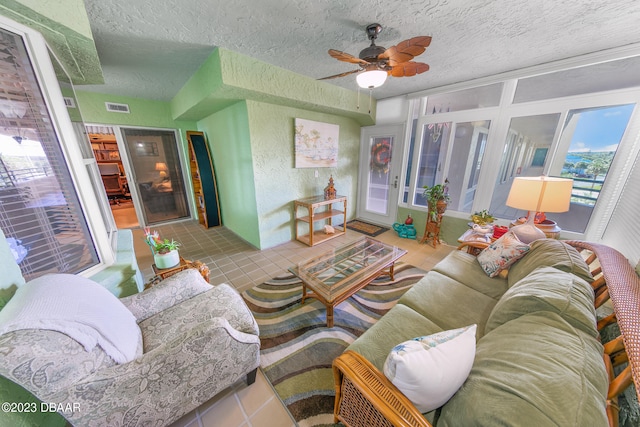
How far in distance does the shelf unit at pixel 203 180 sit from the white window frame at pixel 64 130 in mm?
2236

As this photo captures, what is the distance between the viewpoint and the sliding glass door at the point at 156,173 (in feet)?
12.5

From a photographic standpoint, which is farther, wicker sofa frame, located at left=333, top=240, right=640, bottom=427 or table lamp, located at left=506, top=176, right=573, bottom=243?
table lamp, located at left=506, top=176, right=573, bottom=243

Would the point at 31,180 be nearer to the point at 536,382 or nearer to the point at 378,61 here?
the point at 378,61

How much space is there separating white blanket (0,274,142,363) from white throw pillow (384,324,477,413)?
1212 mm

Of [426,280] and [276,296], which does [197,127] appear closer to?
[276,296]

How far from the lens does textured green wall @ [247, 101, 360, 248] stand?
273cm

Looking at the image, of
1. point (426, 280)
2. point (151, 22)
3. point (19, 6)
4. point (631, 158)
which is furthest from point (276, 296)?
point (631, 158)

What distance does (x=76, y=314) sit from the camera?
871 millimetres

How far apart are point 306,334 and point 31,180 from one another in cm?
211

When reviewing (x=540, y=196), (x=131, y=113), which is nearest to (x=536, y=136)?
(x=540, y=196)

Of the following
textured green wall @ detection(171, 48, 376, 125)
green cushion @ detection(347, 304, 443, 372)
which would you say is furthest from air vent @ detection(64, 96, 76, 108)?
green cushion @ detection(347, 304, 443, 372)

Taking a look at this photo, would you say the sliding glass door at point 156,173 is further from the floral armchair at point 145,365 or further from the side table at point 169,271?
the floral armchair at point 145,365

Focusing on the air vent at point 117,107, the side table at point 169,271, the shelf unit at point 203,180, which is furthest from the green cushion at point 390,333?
the air vent at point 117,107

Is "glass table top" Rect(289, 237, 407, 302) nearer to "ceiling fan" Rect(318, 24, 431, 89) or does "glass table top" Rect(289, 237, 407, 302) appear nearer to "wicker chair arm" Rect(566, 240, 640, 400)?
"wicker chair arm" Rect(566, 240, 640, 400)
